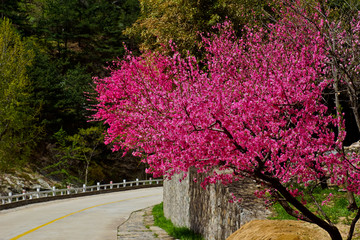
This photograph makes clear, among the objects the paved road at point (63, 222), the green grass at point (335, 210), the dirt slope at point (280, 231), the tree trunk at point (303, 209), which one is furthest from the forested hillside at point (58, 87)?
the tree trunk at point (303, 209)

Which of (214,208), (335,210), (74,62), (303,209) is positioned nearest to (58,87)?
(74,62)

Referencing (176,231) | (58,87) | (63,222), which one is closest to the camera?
(176,231)

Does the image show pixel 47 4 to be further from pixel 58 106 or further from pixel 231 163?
pixel 231 163

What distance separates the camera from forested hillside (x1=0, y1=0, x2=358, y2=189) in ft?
59.1

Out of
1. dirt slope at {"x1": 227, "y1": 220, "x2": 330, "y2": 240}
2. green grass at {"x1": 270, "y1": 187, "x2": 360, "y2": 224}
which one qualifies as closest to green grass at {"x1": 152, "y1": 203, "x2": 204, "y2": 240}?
green grass at {"x1": 270, "y1": 187, "x2": 360, "y2": 224}

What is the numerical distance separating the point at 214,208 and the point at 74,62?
160 ft

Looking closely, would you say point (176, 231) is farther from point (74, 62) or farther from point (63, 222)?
point (74, 62)

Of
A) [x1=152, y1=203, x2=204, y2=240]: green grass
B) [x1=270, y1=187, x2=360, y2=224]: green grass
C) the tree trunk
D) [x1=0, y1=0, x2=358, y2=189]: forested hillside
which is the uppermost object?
[x1=0, y1=0, x2=358, y2=189]: forested hillside

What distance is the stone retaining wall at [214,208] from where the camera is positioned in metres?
8.84

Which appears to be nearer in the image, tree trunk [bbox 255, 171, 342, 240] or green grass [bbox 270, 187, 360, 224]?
tree trunk [bbox 255, 171, 342, 240]

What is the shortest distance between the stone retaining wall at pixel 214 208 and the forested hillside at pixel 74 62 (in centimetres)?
357

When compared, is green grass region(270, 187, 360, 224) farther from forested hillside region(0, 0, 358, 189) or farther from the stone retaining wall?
forested hillside region(0, 0, 358, 189)

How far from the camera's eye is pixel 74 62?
5550 centimetres

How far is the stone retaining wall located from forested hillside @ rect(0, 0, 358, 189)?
357 centimetres
